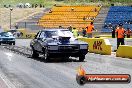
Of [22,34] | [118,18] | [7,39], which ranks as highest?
[118,18]

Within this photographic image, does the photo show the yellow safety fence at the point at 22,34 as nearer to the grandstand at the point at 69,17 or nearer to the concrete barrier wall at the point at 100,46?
the grandstand at the point at 69,17

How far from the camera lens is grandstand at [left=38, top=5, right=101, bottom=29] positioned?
7581 centimetres

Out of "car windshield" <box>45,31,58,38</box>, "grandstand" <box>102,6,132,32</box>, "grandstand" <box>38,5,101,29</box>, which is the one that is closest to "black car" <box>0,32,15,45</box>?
"car windshield" <box>45,31,58,38</box>

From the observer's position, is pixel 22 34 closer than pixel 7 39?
No

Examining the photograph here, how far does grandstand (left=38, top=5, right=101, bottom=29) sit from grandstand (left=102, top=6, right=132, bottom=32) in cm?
312

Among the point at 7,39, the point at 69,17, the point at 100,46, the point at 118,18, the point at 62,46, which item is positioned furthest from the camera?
the point at 69,17

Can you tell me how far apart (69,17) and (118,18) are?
980cm

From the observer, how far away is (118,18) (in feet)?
252

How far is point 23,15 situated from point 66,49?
221 ft

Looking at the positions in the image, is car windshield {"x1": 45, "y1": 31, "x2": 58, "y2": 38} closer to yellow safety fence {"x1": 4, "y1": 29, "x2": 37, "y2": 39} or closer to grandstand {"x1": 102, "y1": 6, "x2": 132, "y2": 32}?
yellow safety fence {"x1": 4, "y1": 29, "x2": 37, "y2": 39}

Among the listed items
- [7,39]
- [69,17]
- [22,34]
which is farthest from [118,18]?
[7,39]

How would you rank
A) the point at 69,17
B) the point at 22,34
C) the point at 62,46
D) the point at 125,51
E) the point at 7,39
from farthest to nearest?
1. the point at 69,17
2. the point at 22,34
3. the point at 7,39
4. the point at 125,51
5. the point at 62,46

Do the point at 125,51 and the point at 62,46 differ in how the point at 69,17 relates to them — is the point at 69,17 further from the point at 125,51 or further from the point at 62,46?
the point at 62,46

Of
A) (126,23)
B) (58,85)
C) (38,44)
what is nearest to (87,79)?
(58,85)
